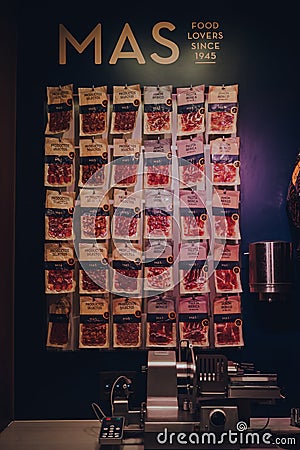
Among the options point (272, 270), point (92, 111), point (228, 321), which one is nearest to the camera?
point (272, 270)

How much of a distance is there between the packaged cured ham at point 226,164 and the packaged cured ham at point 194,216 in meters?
0.12

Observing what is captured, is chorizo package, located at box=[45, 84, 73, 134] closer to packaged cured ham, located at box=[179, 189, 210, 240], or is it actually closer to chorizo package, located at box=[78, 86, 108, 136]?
chorizo package, located at box=[78, 86, 108, 136]

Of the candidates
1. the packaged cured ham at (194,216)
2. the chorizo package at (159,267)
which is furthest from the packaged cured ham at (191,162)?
the chorizo package at (159,267)

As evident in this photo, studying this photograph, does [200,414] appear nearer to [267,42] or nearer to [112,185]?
[112,185]

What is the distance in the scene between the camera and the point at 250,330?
349 centimetres

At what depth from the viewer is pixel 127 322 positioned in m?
3.48

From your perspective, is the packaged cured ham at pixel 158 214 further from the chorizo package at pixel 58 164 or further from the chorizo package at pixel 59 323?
the chorizo package at pixel 59 323

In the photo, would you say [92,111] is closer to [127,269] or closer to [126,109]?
[126,109]

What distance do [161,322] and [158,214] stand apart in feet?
1.82

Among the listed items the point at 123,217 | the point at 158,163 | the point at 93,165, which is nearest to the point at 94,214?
the point at 123,217

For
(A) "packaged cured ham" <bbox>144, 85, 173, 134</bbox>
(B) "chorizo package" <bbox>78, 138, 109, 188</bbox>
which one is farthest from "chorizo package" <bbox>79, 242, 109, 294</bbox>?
(A) "packaged cured ham" <bbox>144, 85, 173, 134</bbox>

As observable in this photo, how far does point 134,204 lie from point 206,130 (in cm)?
54

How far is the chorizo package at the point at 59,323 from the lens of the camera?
137 inches

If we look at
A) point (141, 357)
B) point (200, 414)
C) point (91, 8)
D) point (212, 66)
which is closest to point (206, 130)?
point (212, 66)
